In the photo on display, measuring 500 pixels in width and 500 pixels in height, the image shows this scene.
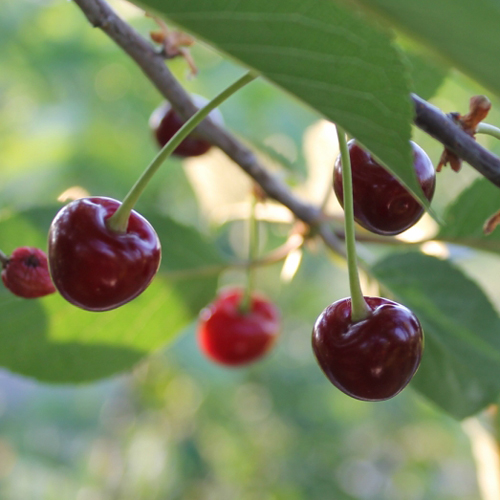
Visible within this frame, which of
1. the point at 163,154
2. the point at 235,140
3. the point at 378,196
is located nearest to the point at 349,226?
the point at 378,196

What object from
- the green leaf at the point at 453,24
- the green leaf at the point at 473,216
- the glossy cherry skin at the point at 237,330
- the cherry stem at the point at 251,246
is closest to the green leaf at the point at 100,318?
the cherry stem at the point at 251,246

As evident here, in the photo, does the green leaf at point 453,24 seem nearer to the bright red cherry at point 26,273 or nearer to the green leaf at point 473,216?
the bright red cherry at point 26,273

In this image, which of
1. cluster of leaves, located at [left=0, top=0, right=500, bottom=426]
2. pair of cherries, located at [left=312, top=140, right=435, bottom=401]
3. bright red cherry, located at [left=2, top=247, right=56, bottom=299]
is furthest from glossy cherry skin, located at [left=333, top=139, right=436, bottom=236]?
bright red cherry, located at [left=2, top=247, right=56, bottom=299]

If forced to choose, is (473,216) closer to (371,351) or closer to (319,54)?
(371,351)

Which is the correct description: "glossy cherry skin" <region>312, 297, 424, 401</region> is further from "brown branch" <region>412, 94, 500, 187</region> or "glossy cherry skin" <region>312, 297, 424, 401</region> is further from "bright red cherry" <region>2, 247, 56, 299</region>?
"bright red cherry" <region>2, 247, 56, 299</region>

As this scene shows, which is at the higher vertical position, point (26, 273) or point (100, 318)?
point (26, 273)

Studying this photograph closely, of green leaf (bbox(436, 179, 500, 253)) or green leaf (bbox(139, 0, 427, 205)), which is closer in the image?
green leaf (bbox(139, 0, 427, 205))

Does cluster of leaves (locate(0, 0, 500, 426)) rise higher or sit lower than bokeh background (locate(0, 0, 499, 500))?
higher

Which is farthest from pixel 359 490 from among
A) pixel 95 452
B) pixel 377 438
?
pixel 95 452
